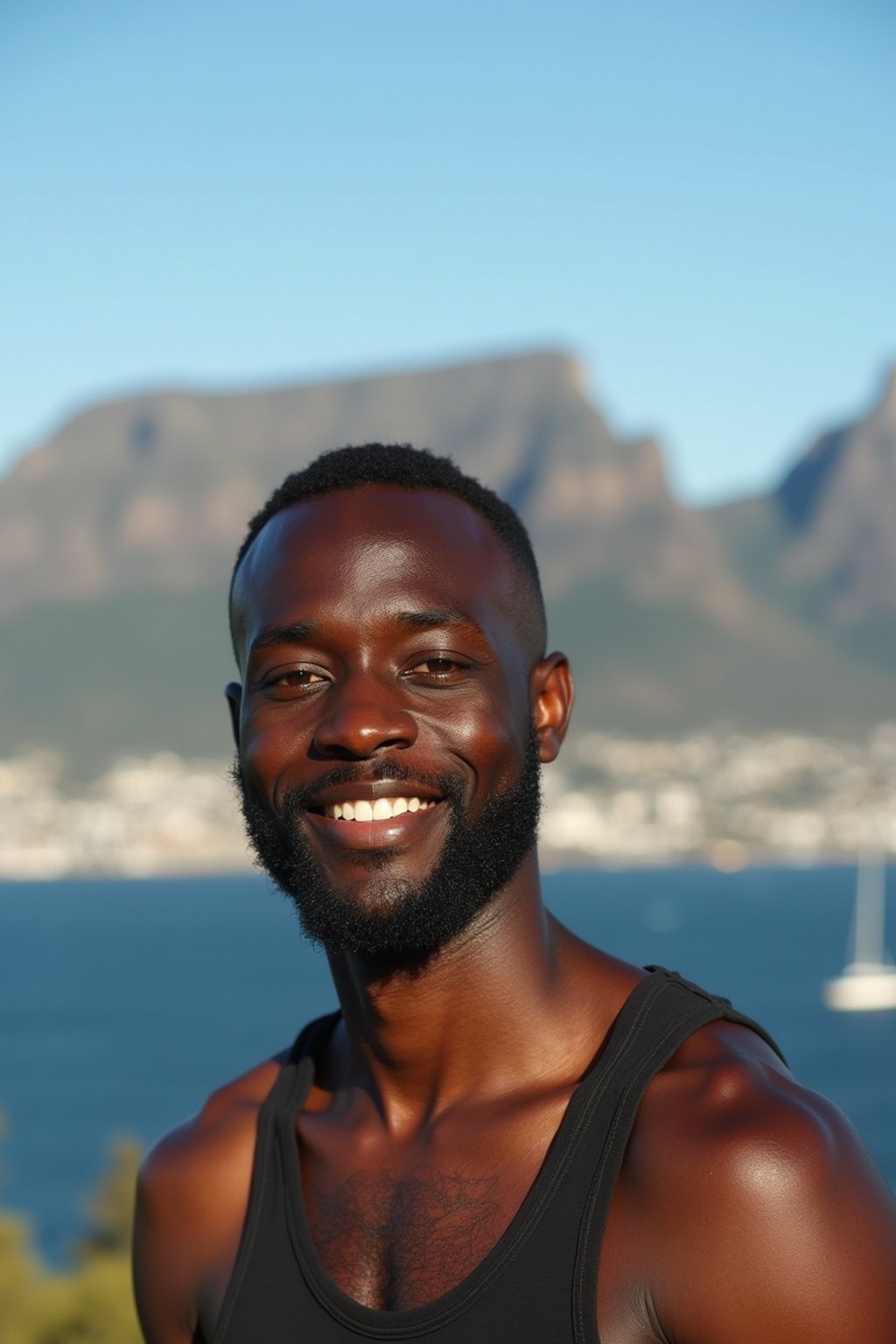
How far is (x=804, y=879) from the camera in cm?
19138

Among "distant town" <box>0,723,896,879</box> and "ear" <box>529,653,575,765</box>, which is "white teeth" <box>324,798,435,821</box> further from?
"distant town" <box>0,723,896,879</box>

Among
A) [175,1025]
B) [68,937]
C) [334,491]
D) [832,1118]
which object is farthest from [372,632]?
[68,937]

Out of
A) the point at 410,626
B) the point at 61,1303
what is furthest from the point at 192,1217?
the point at 61,1303

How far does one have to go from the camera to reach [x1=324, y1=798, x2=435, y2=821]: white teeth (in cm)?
259

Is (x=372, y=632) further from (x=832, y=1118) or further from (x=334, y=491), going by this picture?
(x=832, y=1118)

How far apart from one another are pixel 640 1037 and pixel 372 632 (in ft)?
2.41

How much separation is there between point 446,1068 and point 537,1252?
505mm

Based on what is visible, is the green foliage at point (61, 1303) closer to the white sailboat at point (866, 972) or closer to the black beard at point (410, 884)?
the black beard at point (410, 884)

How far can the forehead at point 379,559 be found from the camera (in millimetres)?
2643

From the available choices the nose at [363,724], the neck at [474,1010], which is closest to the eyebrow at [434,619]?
the nose at [363,724]

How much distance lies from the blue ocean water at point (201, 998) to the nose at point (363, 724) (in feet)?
157

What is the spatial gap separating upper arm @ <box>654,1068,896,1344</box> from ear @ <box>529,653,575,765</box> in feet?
2.70

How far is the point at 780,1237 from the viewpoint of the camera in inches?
82.1

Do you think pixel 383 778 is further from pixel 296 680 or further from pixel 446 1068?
pixel 446 1068
